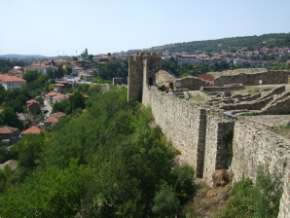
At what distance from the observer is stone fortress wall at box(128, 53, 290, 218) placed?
8727 mm

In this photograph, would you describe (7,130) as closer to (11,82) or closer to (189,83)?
(189,83)

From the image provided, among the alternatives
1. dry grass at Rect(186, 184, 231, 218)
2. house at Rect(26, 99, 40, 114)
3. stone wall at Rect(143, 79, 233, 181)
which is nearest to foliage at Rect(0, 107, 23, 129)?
house at Rect(26, 99, 40, 114)

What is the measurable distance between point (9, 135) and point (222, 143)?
51056mm

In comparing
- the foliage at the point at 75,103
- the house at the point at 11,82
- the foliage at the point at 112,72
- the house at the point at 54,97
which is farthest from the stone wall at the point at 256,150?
the house at the point at 11,82

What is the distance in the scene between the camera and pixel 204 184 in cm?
1273

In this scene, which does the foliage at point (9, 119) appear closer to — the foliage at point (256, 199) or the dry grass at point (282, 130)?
the dry grass at point (282, 130)

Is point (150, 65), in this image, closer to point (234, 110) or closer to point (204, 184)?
point (234, 110)

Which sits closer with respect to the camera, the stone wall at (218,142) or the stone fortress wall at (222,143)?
the stone fortress wall at (222,143)

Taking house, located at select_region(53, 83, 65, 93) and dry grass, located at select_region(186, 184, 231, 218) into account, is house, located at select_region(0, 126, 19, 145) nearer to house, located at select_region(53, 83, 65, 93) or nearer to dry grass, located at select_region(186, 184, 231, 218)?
house, located at select_region(53, 83, 65, 93)

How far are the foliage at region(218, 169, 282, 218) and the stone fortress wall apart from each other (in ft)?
0.82

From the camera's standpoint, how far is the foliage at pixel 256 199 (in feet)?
26.6

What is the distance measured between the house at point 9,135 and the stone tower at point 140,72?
104 ft

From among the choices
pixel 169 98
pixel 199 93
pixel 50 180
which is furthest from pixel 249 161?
pixel 199 93

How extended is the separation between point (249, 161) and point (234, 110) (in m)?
4.99
